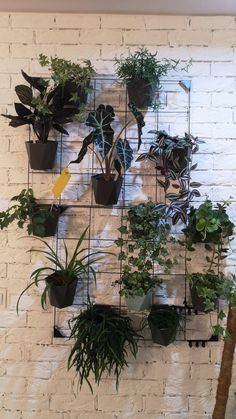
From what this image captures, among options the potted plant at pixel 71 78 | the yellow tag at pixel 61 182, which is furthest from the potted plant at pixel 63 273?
the potted plant at pixel 71 78

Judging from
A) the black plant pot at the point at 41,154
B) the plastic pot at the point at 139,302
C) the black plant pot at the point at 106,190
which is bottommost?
the plastic pot at the point at 139,302

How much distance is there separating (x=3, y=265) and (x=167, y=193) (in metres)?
0.85

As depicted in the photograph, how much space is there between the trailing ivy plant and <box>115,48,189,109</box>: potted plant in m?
0.46

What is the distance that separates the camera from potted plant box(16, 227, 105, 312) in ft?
5.42

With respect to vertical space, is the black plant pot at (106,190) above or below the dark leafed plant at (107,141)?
below

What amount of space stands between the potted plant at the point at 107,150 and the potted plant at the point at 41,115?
0.12 metres

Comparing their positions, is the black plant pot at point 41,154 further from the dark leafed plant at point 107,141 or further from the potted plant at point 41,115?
the dark leafed plant at point 107,141

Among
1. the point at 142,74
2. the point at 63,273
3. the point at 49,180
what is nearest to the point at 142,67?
the point at 142,74

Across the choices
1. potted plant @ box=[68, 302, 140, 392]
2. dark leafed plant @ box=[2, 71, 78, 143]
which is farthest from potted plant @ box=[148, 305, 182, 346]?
dark leafed plant @ box=[2, 71, 78, 143]

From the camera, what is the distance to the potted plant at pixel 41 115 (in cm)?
165

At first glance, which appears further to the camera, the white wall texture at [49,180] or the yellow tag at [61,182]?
the white wall texture at [49,180]

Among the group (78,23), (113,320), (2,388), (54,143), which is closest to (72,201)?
(54,143)

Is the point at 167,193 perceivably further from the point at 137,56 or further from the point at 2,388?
the point at 2,388

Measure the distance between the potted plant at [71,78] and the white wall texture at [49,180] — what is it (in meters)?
0.18
